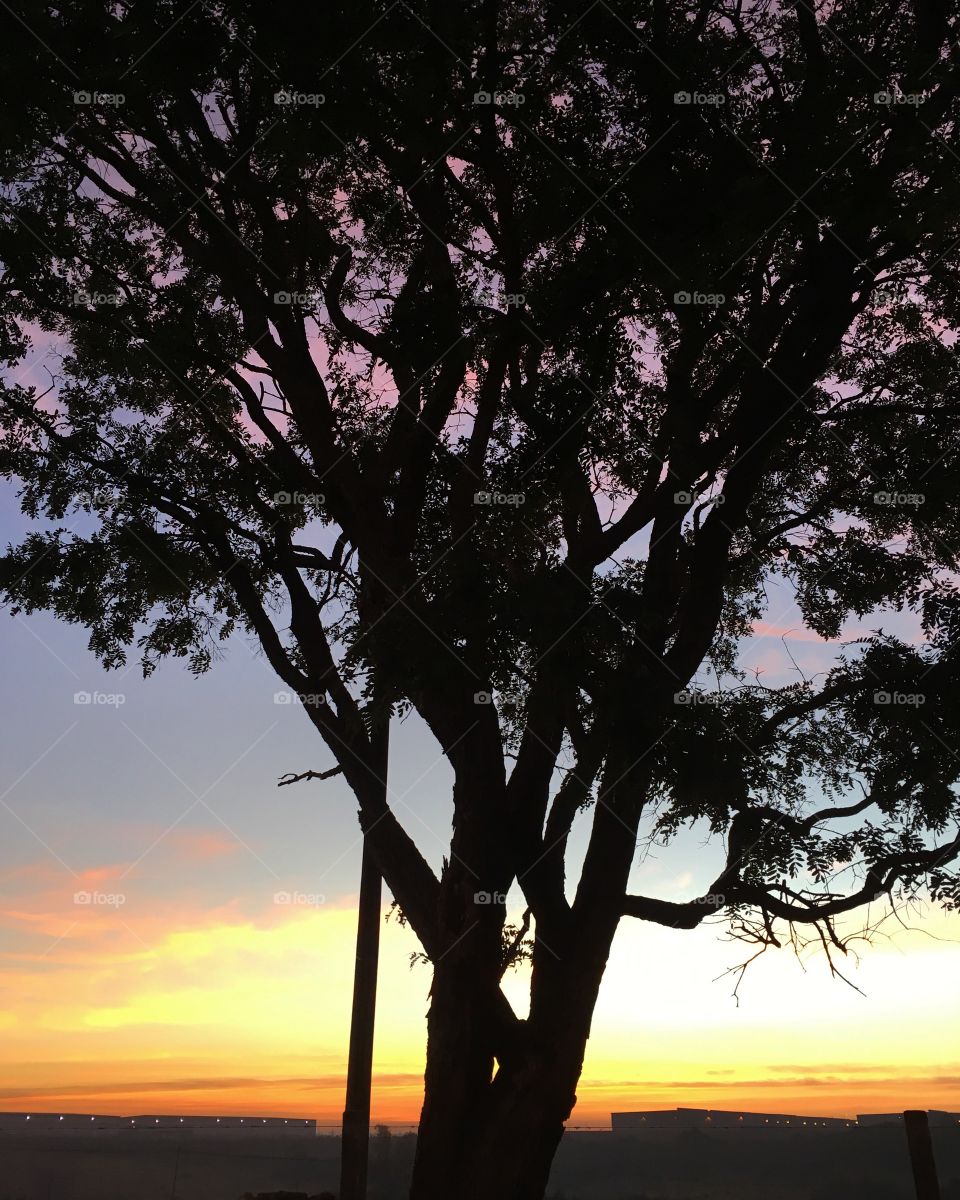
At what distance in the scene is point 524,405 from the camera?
11.0 metres

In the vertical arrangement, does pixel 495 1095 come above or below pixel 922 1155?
above

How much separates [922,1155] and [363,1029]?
542 centimetres

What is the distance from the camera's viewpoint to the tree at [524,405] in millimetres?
9328

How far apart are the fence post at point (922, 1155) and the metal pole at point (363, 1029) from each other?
16.9 ft

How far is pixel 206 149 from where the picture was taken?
39.5ft

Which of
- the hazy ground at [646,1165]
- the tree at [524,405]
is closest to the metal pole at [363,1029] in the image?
the tree at [524,405]

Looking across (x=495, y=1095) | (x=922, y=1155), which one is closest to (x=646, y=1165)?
(x=922, y=1155)

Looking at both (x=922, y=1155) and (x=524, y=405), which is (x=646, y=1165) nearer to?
(x=922, y=1155)

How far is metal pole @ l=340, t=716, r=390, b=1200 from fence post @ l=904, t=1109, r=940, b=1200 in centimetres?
516

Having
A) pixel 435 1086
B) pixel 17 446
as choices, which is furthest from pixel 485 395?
pixel 435 1086

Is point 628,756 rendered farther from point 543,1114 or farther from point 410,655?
point 543,1114

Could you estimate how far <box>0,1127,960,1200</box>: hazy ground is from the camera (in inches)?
1300

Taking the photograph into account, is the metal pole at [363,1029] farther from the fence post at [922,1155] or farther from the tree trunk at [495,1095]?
the fence post at [922,1155]

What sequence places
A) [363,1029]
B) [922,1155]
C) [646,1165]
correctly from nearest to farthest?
[922,1155], [363,1029], [646,1165]
